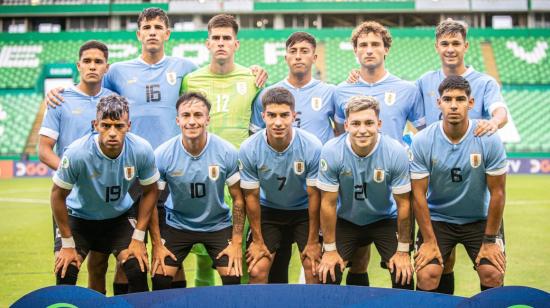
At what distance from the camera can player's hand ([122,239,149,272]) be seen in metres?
4.15

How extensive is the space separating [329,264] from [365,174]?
694 mm

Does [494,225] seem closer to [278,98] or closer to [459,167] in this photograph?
[459,167]

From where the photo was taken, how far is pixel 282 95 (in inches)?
167

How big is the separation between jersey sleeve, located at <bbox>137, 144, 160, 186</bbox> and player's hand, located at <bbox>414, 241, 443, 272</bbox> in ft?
6.46

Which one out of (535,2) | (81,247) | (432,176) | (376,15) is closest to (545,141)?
(535,2)

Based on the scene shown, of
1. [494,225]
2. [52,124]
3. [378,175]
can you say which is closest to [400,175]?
[378,175]

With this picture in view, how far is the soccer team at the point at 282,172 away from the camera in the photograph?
4.14 meters

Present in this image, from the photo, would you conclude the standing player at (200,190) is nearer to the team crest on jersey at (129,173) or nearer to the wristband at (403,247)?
the team crest on jersey at (129,173)

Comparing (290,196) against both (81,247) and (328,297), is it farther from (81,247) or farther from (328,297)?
(81,247)

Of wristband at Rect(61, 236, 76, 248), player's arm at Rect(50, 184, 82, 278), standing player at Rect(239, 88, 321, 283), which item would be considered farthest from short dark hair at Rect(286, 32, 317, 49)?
wristband at Rect(61, 236, 76, 248)

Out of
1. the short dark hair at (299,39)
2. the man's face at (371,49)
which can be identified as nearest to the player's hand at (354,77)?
the man's face at (371,49)

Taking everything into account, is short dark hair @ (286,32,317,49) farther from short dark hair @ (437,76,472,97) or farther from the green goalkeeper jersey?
short dark hair @ (437,76,472,97)

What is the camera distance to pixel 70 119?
15.2ft

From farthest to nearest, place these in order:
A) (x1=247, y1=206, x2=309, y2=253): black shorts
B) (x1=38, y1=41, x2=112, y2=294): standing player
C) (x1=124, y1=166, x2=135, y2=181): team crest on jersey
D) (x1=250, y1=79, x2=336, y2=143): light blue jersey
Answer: (x1=250, y1=79, x2=336, y2=143): light blue jersey, (x1=38, y1=41, x2=112, y2=294): standing player, (x1=247, y1=206, x2=309, y2=253): black shorts, (x1=124, y1=166, x2=135, y2=181): team crest on jersey
